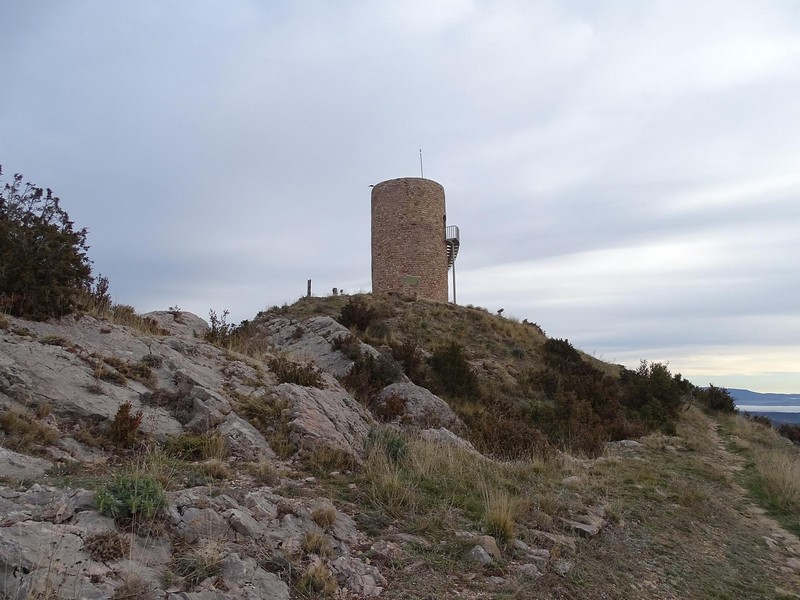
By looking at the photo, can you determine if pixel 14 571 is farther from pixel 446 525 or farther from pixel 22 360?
pixel 22 360

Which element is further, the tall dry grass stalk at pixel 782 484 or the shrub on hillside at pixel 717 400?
the shrub on hillside at pixel 717 400

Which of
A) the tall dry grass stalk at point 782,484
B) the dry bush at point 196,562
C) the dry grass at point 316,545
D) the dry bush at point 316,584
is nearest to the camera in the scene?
the dry bush at point 196,562

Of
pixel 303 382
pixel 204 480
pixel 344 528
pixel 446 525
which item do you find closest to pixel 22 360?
pixel 204 480

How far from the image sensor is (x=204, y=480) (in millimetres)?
4477

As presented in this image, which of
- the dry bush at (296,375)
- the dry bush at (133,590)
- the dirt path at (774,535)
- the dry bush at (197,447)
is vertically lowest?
the dirt path at (774,535)

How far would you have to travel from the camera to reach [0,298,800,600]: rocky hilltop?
3230 mm

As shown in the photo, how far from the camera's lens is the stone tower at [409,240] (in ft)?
85.8

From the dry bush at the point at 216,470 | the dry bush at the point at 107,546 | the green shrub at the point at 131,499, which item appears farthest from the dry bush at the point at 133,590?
the dry bush at the point at 216,470

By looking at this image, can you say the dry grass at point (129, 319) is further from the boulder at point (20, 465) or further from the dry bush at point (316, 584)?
the dry bush at point (316, 584)

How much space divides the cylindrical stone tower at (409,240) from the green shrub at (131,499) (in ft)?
73.4

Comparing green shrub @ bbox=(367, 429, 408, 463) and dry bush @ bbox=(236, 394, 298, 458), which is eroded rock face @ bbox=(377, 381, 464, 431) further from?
dry bush @ bbox=(236, 394, 298, 458)

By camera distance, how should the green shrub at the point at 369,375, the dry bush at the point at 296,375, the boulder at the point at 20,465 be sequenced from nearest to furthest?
the boulder at the point at 20,465 < the dry bush at the point at 296,375 < the green shrub at the point at 369,375

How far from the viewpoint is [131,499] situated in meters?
3.35

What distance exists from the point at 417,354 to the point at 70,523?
12692 mm
